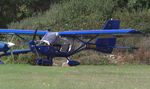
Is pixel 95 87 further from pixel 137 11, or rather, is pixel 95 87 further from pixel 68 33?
pixel 137 11

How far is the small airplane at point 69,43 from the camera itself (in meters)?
29.4

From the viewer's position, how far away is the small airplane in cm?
2936

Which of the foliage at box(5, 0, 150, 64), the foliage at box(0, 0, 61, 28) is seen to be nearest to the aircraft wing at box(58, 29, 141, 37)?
the foliage at box(5, 0, 150, 64)

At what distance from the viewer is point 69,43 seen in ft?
101

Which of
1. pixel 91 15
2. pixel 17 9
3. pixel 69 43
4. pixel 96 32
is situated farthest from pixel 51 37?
pixel 17 9

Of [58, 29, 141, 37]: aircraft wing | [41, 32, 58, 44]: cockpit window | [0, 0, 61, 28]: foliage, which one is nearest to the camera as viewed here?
[58, 29, 141, 37]: aircraft wing

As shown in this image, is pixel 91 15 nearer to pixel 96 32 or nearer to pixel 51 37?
pixel 51 37

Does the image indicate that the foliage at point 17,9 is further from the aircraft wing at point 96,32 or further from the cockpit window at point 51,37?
the aircraft wing at point 96,32

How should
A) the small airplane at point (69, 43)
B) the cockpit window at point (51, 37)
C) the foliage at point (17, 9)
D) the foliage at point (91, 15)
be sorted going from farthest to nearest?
the foliage at point (17, 9) → the foliage at point (91, 15) → the cockpit window at point (51, 37) → the small airplane at point (69, 43)

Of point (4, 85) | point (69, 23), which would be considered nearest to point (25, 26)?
point (69, 23)

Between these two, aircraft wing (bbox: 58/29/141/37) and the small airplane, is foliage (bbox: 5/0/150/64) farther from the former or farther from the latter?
aircraft wing (bbox: 58/29/141/37)

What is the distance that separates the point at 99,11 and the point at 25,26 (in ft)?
18.0

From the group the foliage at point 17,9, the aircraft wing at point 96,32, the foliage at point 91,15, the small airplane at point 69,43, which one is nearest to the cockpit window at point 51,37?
the small airplane at point 69,43

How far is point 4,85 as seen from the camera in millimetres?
14016
